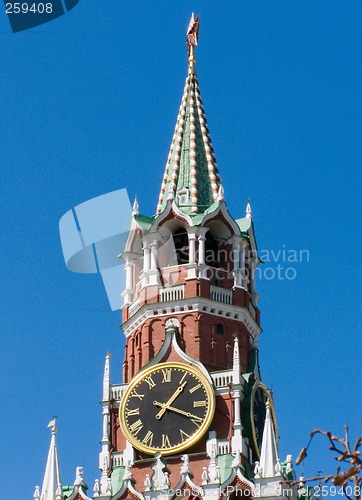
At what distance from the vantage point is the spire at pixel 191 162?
1708 inches

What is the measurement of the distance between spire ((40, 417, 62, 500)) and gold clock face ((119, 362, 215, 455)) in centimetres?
246

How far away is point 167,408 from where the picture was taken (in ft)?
124

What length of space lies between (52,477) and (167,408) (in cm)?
437

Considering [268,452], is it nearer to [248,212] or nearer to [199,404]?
[199,404]

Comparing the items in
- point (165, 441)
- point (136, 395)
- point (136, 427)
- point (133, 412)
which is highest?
point (136, 395)

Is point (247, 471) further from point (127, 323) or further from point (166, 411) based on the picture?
point (127, 323)

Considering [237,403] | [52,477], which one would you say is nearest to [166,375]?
[237,403]

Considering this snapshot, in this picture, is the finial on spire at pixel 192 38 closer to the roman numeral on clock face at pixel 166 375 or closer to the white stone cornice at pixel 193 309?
the white stone cornice at pixel 193 309

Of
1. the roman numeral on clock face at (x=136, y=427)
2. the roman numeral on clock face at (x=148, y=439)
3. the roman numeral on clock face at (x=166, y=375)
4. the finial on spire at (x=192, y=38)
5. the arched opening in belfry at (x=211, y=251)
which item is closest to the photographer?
the roman numeral on clock face at (x=148, y=439)

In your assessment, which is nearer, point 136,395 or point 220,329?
point 136,395

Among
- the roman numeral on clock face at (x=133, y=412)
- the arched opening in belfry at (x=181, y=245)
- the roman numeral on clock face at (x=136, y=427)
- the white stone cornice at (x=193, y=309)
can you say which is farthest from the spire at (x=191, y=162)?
the roman numeral on clock face at (x=136, y=427)

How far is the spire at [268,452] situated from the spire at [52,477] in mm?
6814

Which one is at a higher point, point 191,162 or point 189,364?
point 191,162

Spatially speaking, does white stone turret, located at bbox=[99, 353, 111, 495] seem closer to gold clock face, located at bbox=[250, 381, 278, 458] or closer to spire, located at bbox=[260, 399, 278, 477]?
gold clock face, located at bbox=[250, 381, 278, 458]
